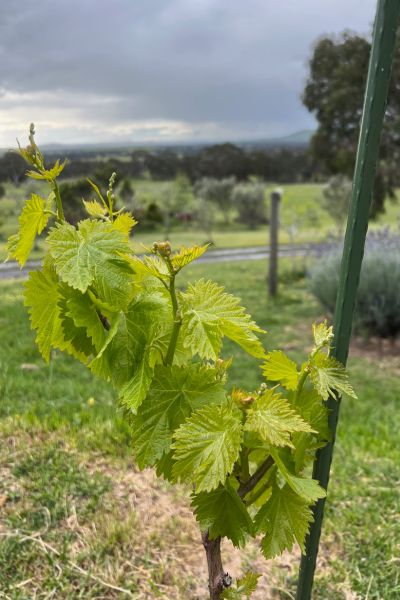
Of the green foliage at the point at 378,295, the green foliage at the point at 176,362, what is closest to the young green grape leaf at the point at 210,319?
the green foliage at the point at 176,362

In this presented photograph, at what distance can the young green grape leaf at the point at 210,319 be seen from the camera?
879mm

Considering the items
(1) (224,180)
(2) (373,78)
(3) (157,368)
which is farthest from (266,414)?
(1) (224,180)

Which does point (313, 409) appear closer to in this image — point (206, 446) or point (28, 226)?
point (206, 446)

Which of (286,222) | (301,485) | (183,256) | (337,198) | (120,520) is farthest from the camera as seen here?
(286,222)

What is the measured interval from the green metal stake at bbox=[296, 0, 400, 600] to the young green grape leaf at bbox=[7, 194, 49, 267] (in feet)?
1.89

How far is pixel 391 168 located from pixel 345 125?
1868 mm

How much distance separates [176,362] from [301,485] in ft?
1.01

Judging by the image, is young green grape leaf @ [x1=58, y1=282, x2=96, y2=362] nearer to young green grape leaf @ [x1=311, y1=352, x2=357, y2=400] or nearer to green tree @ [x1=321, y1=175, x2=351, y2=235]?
young green grape leaf @ [x1=311, y1=352, x2=357, y2=400]

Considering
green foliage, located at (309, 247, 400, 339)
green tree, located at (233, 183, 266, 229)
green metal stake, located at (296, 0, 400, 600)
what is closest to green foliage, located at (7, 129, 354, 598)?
green metal stake, located at (296, 0, 400, 600)

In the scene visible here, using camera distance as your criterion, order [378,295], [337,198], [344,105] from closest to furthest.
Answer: [378,295] < [344,105] < [337,198]

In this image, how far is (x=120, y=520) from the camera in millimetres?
1956

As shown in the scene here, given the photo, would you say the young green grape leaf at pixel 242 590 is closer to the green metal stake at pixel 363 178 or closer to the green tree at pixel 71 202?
the green metal stake at pixel 363 178

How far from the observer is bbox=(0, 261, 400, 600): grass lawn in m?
1.69

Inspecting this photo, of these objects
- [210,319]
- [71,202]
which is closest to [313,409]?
[210,319]
